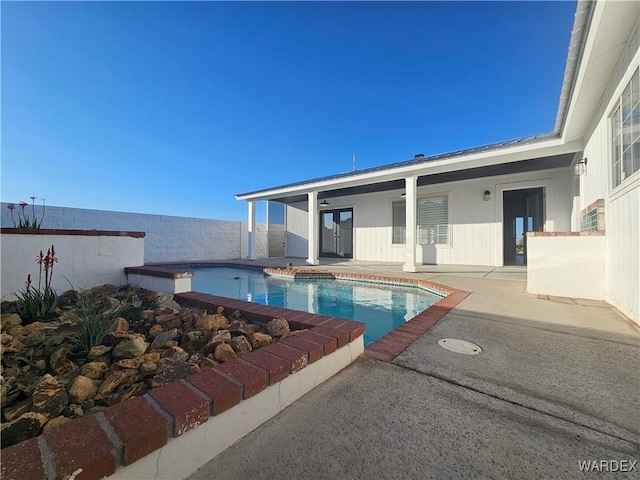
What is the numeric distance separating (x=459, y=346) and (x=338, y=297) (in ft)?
12.0

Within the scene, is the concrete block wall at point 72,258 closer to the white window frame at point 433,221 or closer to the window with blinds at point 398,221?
the window with blinds at point 398,221

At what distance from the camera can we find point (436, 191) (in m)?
9.34

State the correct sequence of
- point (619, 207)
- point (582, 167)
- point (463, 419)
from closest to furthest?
point (463, 419) → point (619, 207) → point (582, 167)

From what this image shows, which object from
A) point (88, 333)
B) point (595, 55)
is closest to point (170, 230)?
point (88, 333)

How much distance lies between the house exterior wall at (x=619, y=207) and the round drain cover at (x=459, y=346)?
2102 mm

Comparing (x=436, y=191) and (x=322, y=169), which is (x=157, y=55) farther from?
(x=322, y=169)

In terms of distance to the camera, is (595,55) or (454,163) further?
(454,163)

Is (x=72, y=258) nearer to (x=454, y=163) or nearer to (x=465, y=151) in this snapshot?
(x=454, y=163)

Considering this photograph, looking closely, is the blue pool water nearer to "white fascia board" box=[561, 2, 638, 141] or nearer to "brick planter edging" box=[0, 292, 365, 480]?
"brick planter edging" box=[0, 292, 365, 480]

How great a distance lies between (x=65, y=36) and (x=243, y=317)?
6357mm

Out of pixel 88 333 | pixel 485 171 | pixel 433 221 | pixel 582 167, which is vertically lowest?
pixel 88 333

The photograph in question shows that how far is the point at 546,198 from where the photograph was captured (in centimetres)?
767

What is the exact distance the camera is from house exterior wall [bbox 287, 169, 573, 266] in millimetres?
7523

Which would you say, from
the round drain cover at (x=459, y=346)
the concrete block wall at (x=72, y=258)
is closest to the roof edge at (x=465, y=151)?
the round drain cover at (x=459, y=346)
